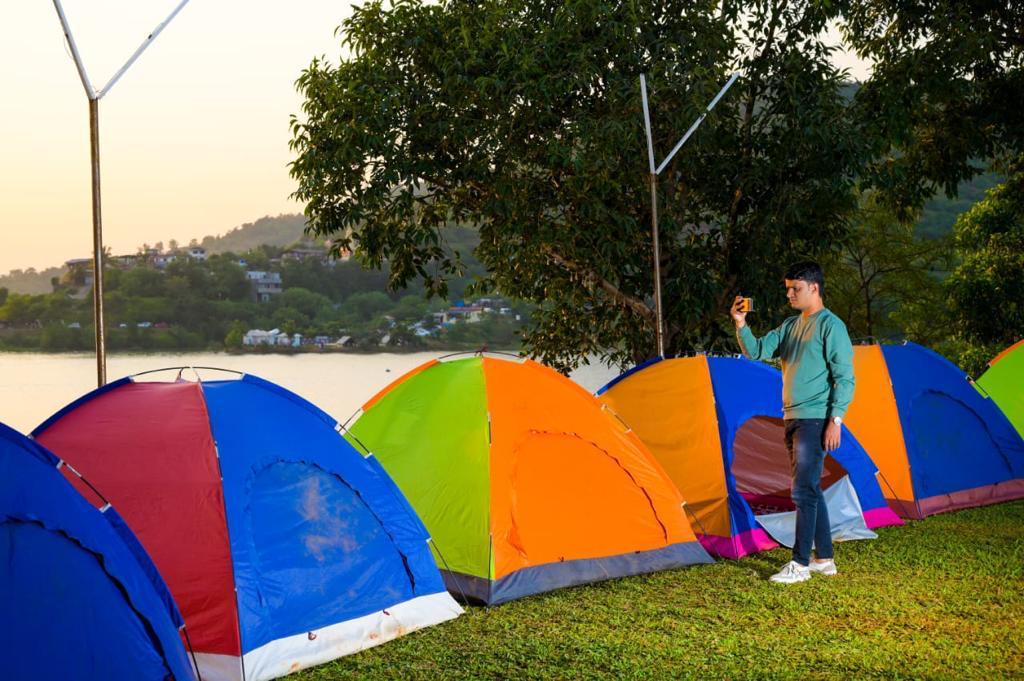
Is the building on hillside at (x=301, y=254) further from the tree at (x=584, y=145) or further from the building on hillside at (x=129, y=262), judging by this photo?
the tree at (x=584, y=145)

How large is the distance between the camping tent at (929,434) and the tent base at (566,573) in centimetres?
224

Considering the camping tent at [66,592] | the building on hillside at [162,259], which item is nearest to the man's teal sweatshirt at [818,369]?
the camping tent at [66,592]

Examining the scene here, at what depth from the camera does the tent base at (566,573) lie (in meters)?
5.24

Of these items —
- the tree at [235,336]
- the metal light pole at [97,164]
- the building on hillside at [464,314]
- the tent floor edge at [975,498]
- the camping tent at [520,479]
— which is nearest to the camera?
the camping tent at [520,479]

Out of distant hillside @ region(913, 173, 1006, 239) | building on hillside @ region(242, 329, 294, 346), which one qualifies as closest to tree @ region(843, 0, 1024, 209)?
distant hillside @ region(913, 173, 1006, 239)

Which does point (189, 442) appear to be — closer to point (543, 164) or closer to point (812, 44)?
point (543, 164)

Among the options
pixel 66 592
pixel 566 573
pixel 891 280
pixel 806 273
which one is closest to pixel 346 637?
pixel 66 592

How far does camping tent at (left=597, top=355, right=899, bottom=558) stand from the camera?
634cm

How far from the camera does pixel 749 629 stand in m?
4.82

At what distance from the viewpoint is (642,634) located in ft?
15.6

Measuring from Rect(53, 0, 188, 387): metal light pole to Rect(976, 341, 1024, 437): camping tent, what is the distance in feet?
22.7

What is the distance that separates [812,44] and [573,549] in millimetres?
8892

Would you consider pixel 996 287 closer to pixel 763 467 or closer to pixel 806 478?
pixel 763 467

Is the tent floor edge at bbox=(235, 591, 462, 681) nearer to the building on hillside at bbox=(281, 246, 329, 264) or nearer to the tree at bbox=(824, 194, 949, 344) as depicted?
the building on hillside at bbox=(281, 246, 329, 264)
